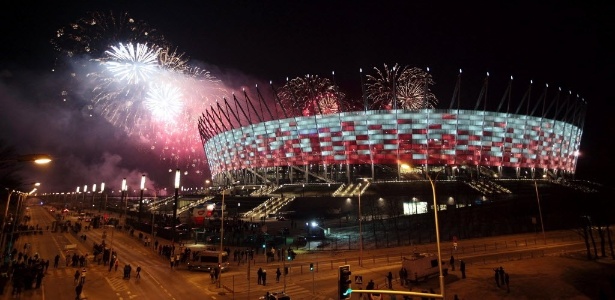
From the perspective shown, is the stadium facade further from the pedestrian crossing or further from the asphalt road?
the pedestrian crossing

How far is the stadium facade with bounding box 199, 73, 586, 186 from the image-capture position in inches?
3287

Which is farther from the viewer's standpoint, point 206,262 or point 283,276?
point 206,262

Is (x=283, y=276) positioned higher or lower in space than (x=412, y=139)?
lower

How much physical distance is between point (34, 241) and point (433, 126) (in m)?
81.4

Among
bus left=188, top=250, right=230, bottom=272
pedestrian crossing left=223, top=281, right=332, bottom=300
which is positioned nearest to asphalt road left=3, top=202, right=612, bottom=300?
pedestrian crossing left=223, top=281, right=332, bottom=300

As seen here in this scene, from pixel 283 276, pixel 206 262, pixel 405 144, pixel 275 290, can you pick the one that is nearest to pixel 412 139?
pixel 405 144

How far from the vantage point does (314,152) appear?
3514 inches

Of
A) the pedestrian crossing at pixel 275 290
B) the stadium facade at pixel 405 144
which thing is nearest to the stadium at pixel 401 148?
the stadium facade at pixel 405 144

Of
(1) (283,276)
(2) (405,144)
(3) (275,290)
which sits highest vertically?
(2) (405,144)

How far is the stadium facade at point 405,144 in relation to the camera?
274ft

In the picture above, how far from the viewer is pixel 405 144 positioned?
84062mm

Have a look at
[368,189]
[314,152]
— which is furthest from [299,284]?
[314,152]

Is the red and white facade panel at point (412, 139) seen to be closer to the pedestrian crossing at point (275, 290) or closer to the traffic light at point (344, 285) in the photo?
the pedestrian crossing at point (275, 290)

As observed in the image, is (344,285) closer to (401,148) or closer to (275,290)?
(275,290)
